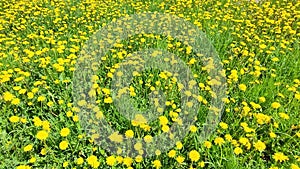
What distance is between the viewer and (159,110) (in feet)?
8.61

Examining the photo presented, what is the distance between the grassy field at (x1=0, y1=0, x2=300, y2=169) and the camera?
7.48 ft

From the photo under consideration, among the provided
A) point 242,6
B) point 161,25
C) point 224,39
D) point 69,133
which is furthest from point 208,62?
point 242,6

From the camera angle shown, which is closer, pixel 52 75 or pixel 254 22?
pixel 52 75

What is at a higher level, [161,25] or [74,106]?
[161,25]

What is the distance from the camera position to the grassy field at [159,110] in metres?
2.28

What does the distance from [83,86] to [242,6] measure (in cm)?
403

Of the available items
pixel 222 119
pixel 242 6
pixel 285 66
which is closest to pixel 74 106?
pixel 222 119

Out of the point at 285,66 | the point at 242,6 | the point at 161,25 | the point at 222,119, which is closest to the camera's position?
the point at 222,119

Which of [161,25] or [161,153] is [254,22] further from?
[161,153]

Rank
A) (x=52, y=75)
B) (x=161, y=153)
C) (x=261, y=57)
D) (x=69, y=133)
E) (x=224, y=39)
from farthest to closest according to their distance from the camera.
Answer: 1. (x=224, y=39)
2. (x=261, y=57)
3. (x=52, y=75)
4. (x=69, y=133)
5. (x=161, y=153)

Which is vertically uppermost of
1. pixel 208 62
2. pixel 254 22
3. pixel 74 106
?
pixel 254 22

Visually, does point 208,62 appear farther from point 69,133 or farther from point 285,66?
point 69,133

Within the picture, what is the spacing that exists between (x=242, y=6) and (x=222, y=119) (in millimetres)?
3690

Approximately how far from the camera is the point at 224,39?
4.18 metres
